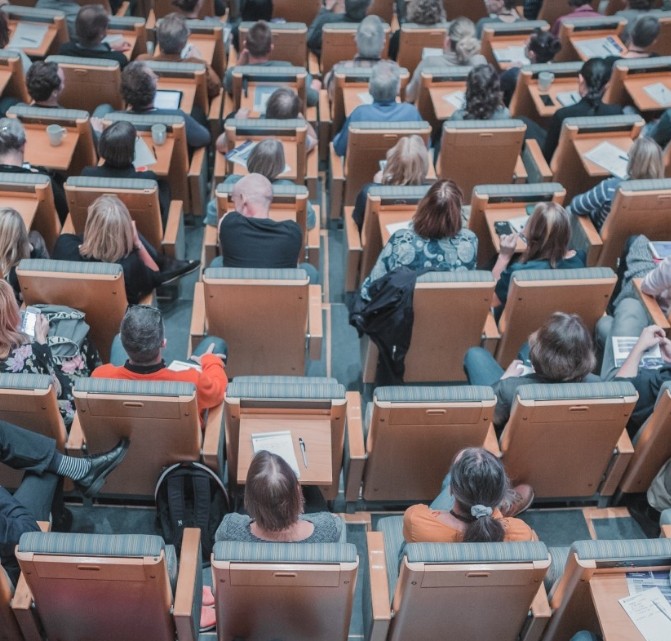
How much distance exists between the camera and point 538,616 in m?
2.85

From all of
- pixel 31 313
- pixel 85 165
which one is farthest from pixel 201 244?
pixel 31 313

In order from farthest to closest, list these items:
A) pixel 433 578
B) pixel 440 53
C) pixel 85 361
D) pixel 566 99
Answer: pixel 440 53 → pixel 566 99 → pixel 85 361 → pixel 433 578

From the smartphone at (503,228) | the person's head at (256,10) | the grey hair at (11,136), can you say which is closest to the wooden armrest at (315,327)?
the smartphone at (503,228)

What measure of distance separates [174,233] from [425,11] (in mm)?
2827

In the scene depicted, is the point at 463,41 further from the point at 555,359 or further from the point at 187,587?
the point at 187,587

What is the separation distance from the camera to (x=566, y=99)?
17.9 feet

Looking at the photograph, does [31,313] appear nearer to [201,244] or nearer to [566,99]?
[201,244]

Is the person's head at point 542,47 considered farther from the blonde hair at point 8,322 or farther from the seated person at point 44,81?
the blonde hair at point 8,322

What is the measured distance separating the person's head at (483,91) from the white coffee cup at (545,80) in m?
0.67

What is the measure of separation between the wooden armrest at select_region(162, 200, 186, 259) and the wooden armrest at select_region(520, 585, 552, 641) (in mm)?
2552

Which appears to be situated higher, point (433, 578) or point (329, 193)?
point (433, 578)

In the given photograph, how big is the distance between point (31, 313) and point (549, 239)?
2.29 meters

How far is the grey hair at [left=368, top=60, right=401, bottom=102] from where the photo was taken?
505 centimetres

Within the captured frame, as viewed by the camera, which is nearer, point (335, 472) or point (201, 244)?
point (335, 472)
